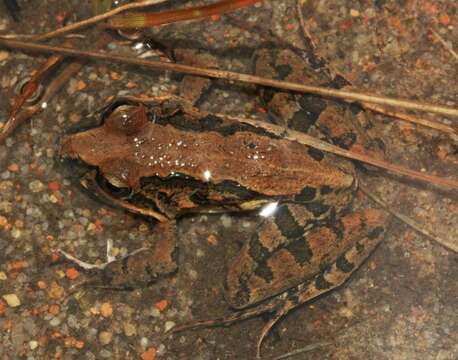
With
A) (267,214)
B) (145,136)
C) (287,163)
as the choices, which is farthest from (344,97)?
(145,136)

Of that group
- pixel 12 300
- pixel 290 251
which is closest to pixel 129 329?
pixel 12 300

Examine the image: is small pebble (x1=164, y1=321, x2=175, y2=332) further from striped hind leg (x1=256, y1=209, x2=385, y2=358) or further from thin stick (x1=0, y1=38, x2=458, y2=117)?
thin stick (x1=0, y1=38, x2=458, y2=117)

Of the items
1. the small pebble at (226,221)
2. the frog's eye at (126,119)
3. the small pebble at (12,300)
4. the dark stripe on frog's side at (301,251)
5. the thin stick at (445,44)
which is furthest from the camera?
the thin stick at (445,44)

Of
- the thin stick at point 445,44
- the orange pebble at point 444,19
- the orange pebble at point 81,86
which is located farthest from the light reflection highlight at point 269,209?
the orange pebble at point 444,19

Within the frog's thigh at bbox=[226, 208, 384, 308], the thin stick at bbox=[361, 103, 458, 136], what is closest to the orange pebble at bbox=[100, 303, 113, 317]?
the frog's thigh at bbox=[226, 208, 384, 308]

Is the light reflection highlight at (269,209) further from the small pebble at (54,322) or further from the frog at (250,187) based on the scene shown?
the small pebble at (54,322)

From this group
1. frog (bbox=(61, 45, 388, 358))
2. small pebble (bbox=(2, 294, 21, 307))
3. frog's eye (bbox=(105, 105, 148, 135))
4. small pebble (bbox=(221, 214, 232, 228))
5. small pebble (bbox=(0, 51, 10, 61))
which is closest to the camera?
frog's eye (bbox=(105, 105, 148, 135))

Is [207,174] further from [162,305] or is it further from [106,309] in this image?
[106,309]

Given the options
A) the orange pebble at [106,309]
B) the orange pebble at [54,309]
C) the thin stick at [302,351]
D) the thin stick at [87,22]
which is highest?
the thin stick at [87,22]
